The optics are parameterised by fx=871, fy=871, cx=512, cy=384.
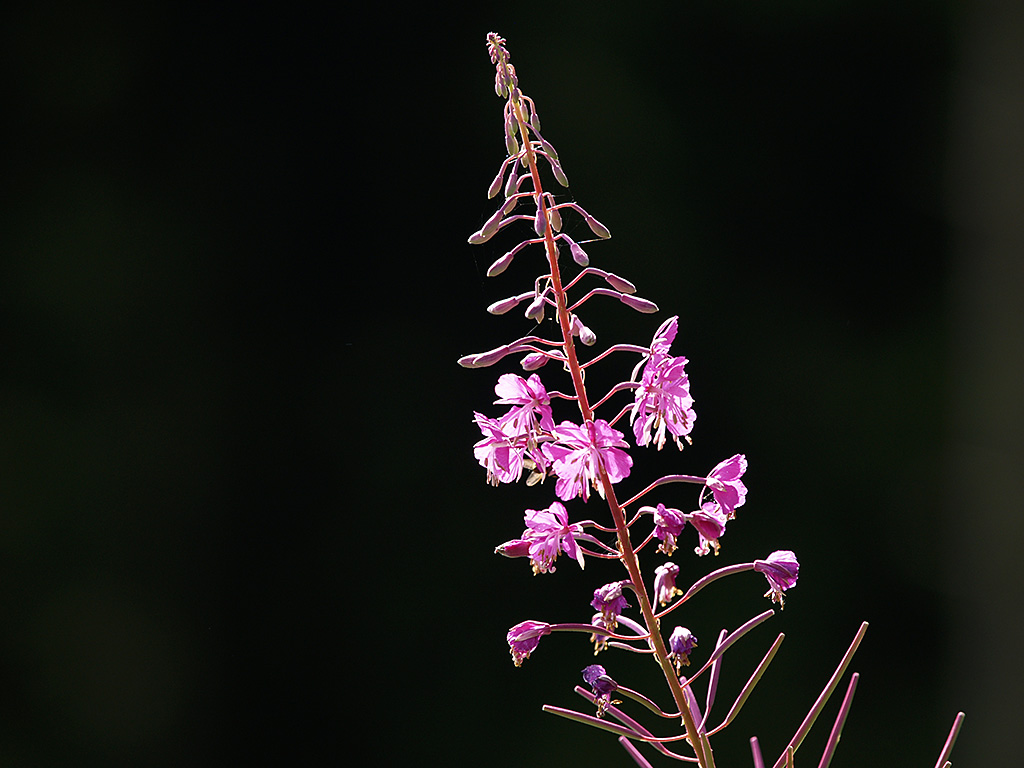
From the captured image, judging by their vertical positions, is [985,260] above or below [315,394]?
above

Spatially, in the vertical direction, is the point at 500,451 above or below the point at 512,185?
below

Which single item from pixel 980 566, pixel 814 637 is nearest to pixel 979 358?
pixel 980 566

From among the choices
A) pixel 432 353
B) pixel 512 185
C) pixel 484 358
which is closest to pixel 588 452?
pixel 484 358

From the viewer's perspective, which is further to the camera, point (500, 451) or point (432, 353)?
point (432, 353)

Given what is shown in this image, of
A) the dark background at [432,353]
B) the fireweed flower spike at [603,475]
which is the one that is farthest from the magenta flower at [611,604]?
the dark background at [432,353]

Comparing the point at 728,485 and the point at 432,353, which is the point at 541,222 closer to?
the point at 728,485

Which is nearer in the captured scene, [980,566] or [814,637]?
[814,637]

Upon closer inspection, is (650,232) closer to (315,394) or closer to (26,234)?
(315,394)
